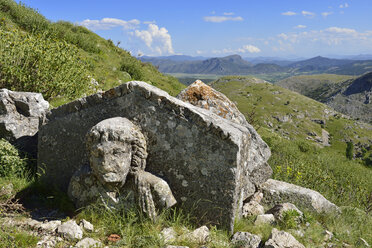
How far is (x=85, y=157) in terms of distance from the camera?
5.47m

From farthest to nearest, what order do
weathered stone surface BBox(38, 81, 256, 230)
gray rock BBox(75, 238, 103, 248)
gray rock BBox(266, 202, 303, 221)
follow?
gray rock BBox(266, 202, 303, 221), weathered stone surface BBox(38, 81, 256, 230), gray rock BBox(75, 238, 103, 248)

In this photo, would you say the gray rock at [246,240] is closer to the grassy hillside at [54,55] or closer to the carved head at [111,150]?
the carved head at [111,150]

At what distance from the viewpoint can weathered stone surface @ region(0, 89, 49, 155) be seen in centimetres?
613

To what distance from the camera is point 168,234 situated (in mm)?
4520

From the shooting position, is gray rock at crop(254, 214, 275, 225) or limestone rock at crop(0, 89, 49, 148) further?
limestone rock at crop(0, 89, 49, 148)

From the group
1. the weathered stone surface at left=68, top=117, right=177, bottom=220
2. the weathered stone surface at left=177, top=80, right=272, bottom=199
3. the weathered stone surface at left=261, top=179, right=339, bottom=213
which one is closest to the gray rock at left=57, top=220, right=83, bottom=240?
the weathered stone surface at left=68, top=117, right=177, bottom=220

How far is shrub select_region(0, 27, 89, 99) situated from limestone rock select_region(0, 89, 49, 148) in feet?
5.67

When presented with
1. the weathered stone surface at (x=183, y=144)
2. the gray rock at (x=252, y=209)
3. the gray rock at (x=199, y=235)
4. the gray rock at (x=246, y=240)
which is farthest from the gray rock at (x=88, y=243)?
the gray rock at (x=252, y=209)

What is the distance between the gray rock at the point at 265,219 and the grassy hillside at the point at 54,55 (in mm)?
7412

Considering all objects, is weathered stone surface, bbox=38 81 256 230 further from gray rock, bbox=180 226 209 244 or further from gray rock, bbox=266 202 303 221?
gray rock, bbox=266 202 303 221

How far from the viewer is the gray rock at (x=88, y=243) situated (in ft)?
13.2

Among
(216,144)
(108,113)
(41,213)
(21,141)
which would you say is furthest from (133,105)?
(21,141)

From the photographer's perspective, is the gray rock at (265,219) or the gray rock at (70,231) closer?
the gray rock at (70,231)

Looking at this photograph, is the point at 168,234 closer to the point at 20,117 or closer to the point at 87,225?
the point at 87,225
